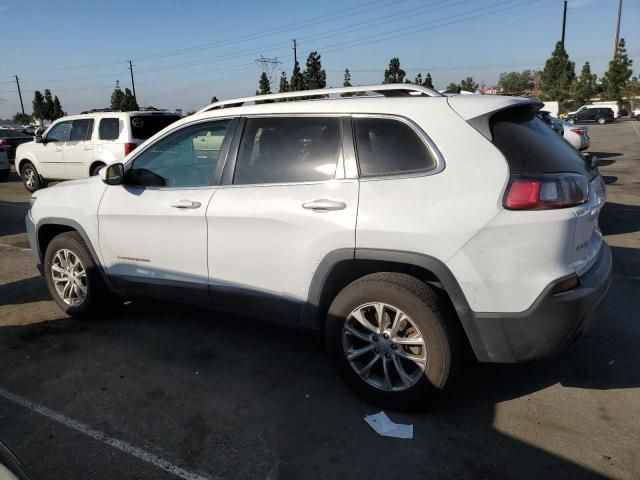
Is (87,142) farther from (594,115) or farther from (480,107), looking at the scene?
(594,115)

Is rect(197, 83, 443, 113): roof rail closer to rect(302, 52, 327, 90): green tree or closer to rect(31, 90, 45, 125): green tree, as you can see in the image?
rect(302, 52, 327, 90): green tree

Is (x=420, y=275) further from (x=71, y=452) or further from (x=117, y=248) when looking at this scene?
(x=117, y=248)

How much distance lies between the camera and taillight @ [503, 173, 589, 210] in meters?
2.67

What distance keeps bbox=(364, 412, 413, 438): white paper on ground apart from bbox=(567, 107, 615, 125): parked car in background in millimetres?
51801

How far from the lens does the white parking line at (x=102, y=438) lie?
2.70 metres

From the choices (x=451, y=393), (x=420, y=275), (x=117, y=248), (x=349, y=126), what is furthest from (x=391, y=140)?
(x=117, y=248)

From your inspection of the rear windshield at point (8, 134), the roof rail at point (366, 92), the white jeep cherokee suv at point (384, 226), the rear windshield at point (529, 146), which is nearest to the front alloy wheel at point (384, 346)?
the white jeep cherokee suv at point (384, 226)

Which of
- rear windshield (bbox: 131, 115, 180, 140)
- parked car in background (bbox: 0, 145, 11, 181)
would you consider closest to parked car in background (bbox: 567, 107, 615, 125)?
rear windshield (bbox: 131, 115, 180, 140)

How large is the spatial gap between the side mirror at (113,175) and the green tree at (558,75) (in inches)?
2400

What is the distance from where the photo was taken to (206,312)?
16.0ft

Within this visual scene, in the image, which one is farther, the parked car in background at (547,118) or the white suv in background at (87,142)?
the white suv in background at (87,142)

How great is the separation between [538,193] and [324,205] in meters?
1.18

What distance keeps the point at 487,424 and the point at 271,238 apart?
1.70 meters

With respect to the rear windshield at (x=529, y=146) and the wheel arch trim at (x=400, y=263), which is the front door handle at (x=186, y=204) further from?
the rear windshield at (x=529, y=146)
